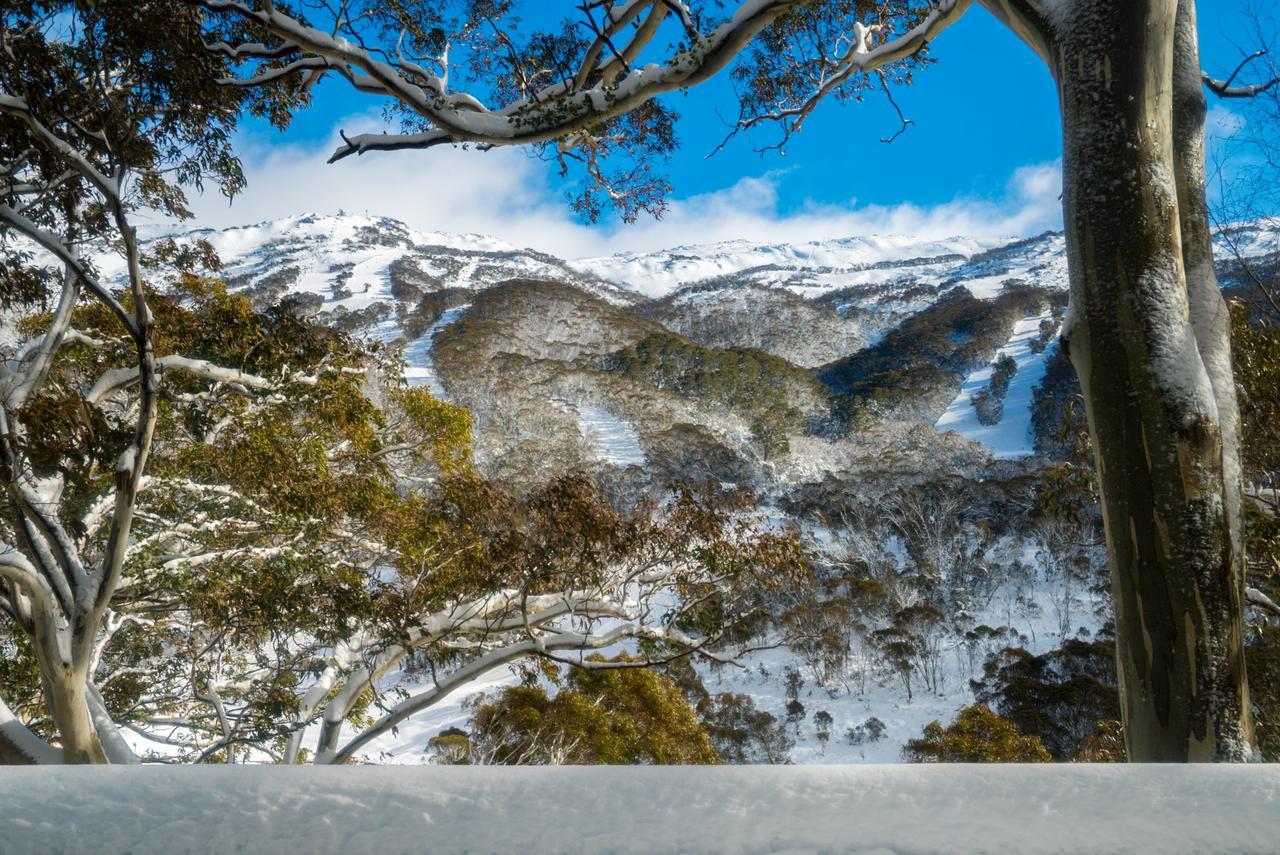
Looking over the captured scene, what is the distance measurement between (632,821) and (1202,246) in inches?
78.7

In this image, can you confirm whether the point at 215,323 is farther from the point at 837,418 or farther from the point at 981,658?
the point at 837,418

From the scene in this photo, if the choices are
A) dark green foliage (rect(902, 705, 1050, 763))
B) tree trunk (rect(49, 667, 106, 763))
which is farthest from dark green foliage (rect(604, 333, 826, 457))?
tree trunk (rect(49, 667, 106, 763))

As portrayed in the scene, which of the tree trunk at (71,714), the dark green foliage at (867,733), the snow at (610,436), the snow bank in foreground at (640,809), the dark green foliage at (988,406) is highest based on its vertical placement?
the dark green foliage at (988,406)

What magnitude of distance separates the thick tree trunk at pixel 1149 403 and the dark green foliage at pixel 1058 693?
30.7 feet

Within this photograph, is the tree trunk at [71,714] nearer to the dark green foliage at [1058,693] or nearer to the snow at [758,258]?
the dark green foliage at [1058,693]

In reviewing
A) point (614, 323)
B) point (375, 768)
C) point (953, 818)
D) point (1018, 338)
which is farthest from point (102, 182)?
point (1018, 338)

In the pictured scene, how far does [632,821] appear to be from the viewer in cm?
52

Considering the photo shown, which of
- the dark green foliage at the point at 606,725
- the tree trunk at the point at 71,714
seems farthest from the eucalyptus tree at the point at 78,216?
the dark green foliage at the point at 606,725

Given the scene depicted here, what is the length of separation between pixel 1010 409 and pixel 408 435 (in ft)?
110

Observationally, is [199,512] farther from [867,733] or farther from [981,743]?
[867,733]

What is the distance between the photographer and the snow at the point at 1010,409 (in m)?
31.2

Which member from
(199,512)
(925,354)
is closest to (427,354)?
(925,354)

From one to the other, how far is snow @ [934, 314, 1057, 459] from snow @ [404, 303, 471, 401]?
2203cm

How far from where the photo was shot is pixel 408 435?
792cm
